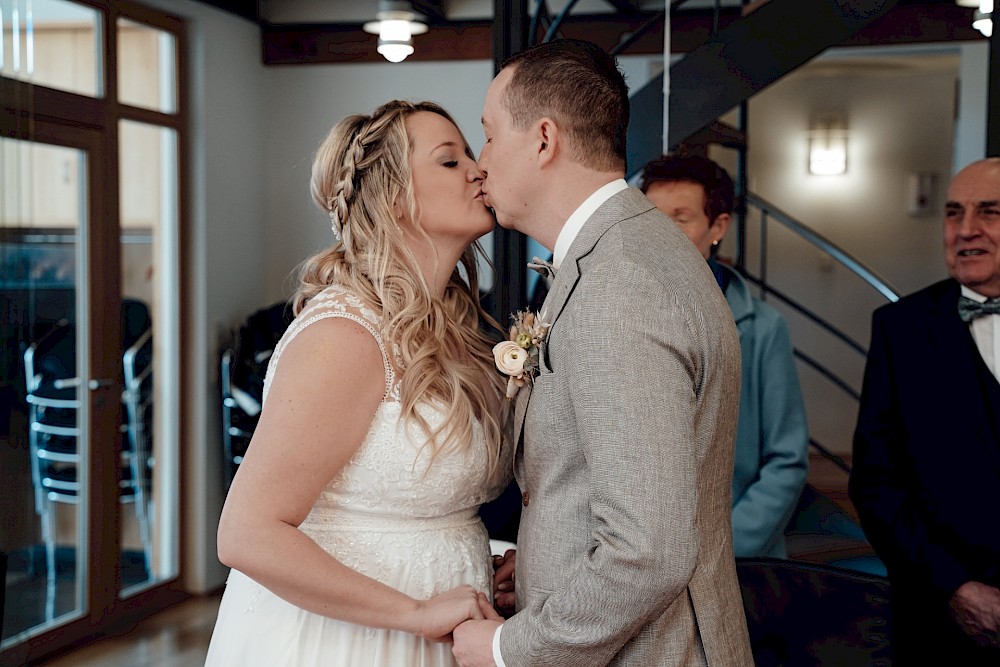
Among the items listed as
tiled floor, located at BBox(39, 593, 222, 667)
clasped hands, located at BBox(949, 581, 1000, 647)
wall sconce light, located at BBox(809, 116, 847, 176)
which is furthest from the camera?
wall sconce light, located at BBox(809, 116, 847, 176)

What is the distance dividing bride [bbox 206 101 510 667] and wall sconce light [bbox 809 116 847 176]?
7985mm

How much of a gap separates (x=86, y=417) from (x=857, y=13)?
166 inches

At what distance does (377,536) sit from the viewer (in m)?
1.94

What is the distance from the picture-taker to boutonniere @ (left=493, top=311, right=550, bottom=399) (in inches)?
62.8

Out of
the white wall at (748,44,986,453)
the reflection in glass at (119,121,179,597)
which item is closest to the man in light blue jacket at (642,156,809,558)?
the reflection in glass at (119,121,179,597)

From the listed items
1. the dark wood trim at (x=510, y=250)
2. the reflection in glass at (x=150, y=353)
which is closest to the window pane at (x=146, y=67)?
the reflection in glass at (x=150, y=353)

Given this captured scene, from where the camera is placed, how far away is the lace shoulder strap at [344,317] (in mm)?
1832

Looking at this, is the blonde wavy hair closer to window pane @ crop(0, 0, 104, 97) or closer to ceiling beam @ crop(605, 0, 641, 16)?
window pane @ crop(0, 0, 104, 97)

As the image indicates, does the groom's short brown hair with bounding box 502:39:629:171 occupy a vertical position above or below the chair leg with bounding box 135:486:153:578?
above

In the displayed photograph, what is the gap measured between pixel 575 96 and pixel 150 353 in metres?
4.97

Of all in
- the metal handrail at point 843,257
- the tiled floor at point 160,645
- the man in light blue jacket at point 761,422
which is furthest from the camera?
the tiled floor at point 160,645

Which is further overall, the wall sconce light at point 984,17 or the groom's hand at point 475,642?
the wall sconce light at point 984,17

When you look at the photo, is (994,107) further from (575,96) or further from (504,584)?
(504,584)

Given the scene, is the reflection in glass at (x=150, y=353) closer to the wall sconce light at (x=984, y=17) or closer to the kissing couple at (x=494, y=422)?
the kissing couple at (x=494, y=422)
